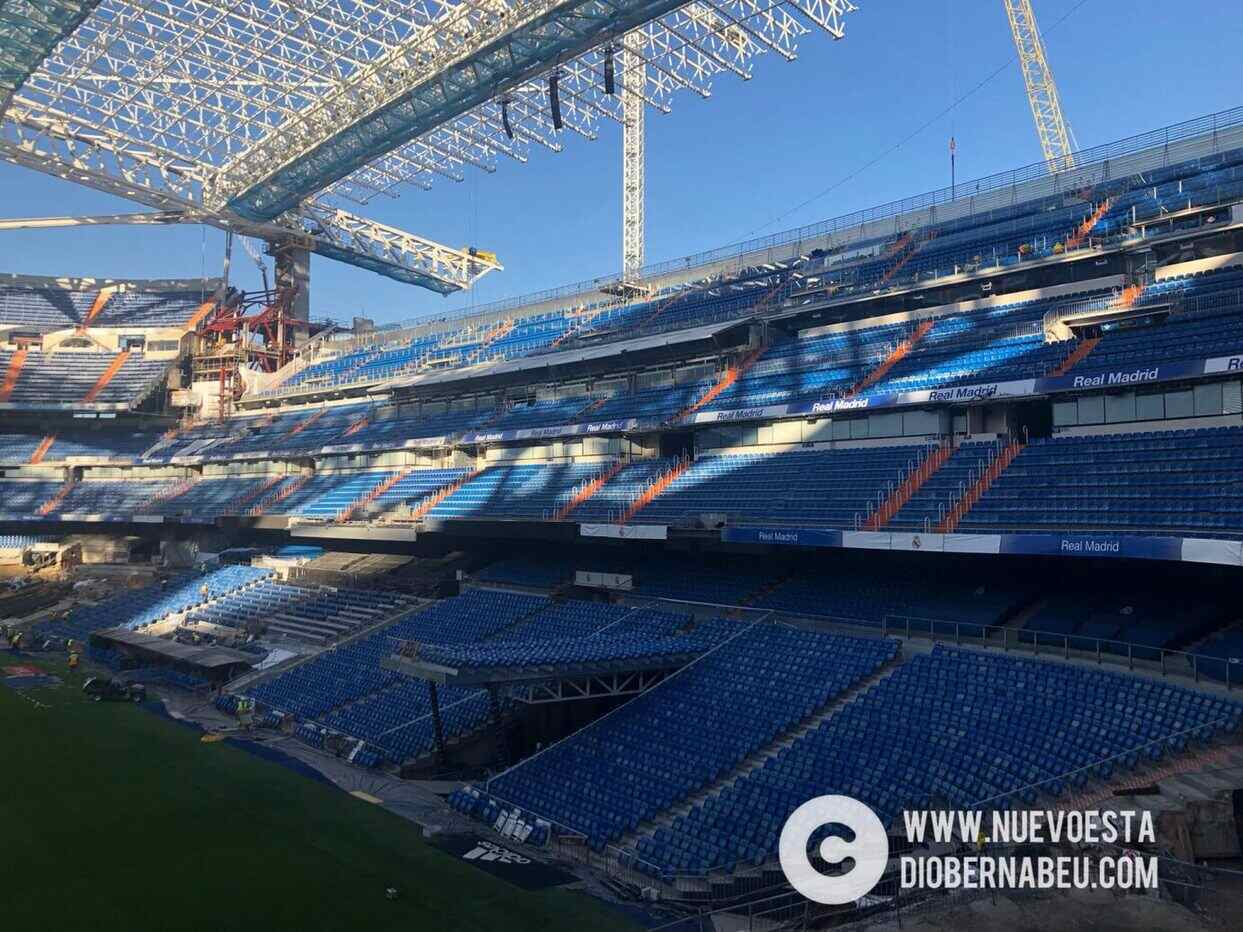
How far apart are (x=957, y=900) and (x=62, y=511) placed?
55973 millimetres

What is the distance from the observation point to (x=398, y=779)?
22453mm

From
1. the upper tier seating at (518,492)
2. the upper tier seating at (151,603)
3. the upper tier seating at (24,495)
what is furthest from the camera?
the upper tier seating at (24,495)

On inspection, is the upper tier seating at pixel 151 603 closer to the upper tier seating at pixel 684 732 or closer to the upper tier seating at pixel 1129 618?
the upper tier seating at pixel 684 732

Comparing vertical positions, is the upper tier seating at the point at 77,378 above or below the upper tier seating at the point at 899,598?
above

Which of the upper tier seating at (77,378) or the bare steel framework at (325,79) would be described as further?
the upper tier seating at (77,378)

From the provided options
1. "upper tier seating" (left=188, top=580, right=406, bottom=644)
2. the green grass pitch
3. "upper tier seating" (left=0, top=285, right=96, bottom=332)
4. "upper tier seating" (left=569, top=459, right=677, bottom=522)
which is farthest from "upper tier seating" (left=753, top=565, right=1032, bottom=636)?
"upper tier seating" (left=0, top=285, right=96, bottom=332)

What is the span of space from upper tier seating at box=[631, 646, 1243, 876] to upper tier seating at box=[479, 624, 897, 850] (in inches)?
36.4

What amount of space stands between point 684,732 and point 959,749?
6.36 m

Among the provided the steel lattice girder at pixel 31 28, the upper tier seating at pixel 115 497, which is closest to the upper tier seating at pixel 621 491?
the steel lattice girder at pixel 31 28

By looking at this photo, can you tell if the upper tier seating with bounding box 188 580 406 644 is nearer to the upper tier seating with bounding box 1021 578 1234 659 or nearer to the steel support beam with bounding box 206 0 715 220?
the steel support beam with bounding box 206 0 715 220

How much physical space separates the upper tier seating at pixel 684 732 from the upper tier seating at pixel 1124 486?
5160 mm

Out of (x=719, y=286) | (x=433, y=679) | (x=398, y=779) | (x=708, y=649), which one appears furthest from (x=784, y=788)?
(x=719, y=286)

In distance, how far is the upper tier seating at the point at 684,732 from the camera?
62.5 ft

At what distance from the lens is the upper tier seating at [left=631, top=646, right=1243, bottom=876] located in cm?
1593
